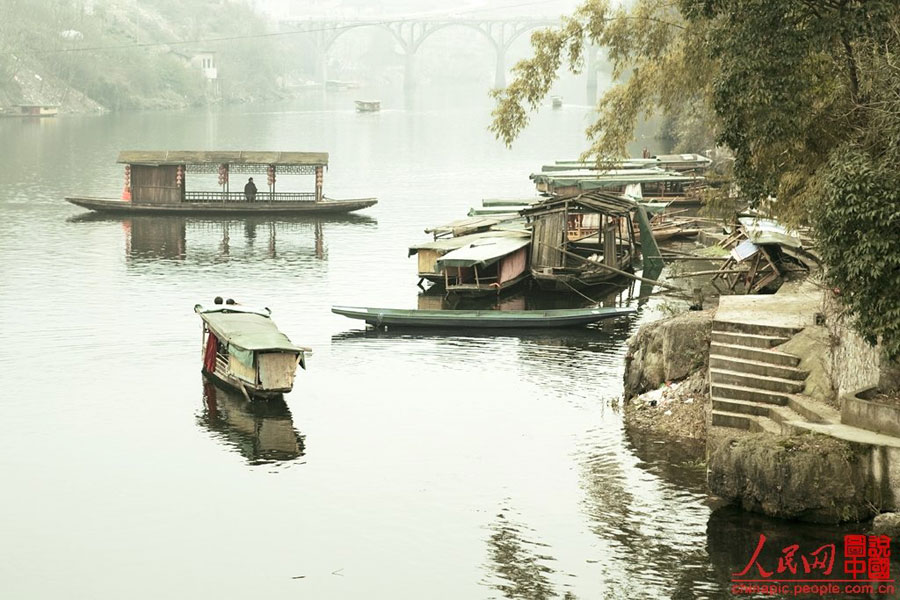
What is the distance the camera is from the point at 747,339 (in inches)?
1029

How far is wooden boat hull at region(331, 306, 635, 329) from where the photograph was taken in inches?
1521

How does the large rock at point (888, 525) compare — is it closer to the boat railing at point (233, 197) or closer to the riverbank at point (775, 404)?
the riverbank at point (775, 404)

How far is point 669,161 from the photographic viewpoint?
7588cm

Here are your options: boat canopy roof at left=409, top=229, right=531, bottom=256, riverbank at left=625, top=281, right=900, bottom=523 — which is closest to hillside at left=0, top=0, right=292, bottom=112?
boat canopy roof at left=409, top=229, right=531, bottom=256

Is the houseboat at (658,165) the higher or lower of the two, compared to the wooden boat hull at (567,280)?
higher

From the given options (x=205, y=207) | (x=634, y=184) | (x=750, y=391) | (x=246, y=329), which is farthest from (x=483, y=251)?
(x=205, y=207)

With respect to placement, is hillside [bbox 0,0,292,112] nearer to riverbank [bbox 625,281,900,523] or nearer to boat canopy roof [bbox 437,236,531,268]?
boat canopy roof [bbox 437,236,531,268]

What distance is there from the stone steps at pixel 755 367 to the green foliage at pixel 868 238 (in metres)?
3.40

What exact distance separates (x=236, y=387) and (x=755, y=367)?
13.6 meters

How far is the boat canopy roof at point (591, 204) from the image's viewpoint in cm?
4419

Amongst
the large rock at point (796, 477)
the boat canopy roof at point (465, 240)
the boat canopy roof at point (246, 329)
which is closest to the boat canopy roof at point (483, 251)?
the boat canopy roof at point (465, 240)

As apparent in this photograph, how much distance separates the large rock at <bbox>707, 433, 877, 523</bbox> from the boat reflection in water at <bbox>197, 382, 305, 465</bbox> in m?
10.0

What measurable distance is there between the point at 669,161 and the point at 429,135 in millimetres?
61629

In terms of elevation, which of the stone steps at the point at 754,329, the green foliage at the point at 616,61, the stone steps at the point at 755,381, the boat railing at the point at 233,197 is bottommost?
the stone steps at the point at 755,381
